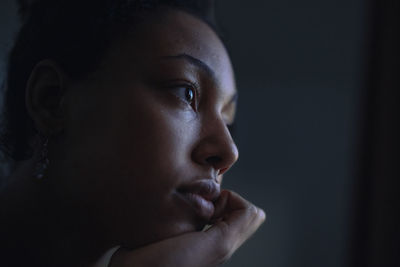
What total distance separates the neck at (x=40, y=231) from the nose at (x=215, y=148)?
9.5 inches

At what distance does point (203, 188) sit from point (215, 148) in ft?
0.24

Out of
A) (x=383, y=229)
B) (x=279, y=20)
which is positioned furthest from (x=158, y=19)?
(x=383, y=229)

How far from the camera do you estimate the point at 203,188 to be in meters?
0.60

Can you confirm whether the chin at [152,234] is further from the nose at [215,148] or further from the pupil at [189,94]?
the pupil at [189,94]

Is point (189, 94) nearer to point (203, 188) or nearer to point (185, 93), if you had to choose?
point (185, 93)

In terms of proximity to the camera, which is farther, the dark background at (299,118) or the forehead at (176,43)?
the dark background at (299,118)

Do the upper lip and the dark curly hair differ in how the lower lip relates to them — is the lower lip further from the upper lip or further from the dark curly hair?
the dark curly hair

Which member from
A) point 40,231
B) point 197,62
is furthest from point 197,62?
point 40,231

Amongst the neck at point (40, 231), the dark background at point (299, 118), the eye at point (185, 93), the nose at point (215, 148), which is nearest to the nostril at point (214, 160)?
the nose at point (215, 148)

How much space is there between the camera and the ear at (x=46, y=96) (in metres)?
0.60

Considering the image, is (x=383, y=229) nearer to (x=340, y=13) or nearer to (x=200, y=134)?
(x=340, y=13)

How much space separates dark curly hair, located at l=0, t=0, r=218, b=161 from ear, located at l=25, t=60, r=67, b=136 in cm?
2

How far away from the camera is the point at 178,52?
0.60 m

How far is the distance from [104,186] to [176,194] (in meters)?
0.12
